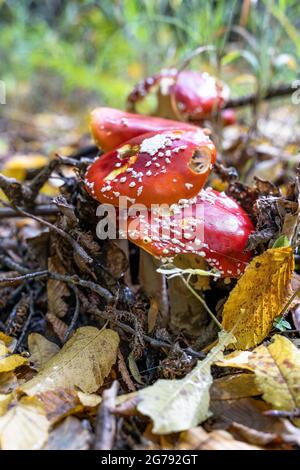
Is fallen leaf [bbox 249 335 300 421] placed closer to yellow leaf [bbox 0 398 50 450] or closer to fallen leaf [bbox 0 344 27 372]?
yellow leaf [bbox 0 398 50 450]

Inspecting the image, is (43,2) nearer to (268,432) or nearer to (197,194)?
(197,194)

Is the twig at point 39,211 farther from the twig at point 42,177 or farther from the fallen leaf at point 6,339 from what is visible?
the fallen leaf at point 6,339

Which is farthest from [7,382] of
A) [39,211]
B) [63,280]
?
[39,211]

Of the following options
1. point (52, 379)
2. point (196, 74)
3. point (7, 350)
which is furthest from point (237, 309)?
point (196, 74)

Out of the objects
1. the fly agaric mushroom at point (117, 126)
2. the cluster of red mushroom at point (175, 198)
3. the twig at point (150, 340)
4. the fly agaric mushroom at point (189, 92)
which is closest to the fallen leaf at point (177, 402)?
the twig at point (150, 340)

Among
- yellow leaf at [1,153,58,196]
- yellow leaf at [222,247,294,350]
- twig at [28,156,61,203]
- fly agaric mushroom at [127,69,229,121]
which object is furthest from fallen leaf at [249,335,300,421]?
yellow leaf at [1,153,58,196]
